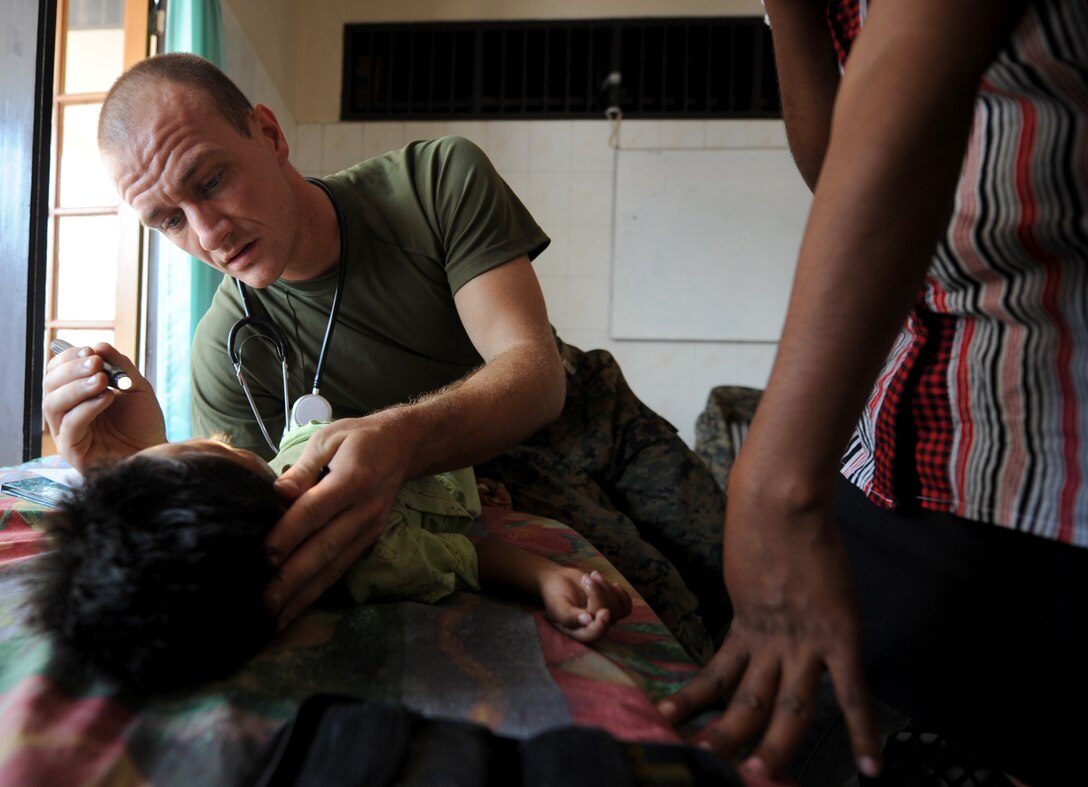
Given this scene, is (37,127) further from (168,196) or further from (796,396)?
(796,396)

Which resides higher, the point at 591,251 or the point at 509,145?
the point at 509,145

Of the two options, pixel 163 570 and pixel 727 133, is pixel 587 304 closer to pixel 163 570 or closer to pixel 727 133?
pixel 727 133

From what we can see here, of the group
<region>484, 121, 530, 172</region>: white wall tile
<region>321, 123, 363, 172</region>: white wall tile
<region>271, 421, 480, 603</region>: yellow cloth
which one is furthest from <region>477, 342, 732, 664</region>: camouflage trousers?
<region>321, 123, 363, 172</region>: white wall tile

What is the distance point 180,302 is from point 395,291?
180 cm

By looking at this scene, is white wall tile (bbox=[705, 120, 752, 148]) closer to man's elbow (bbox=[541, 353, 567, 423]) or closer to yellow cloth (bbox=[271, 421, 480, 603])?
man's elbow (bbox=[541, 353, 567, 423])

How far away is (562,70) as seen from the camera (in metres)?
4.77

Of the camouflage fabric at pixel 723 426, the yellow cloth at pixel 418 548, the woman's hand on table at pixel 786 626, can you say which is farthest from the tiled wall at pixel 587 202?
the woman's hand on table at pixel 786 626

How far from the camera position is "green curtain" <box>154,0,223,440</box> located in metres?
3.08

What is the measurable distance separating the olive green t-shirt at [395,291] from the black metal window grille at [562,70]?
10.4ft

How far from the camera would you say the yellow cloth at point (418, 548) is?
0.99 m

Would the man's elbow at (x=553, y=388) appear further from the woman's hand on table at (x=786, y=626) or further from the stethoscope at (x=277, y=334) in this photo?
the woman's hand on table at (x=786, y=626)

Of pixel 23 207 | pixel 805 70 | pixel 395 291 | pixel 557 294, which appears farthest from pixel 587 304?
pixel 805 70

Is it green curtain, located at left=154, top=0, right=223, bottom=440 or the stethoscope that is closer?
the stethoscope

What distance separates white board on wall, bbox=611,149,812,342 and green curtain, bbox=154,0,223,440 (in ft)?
7.72
